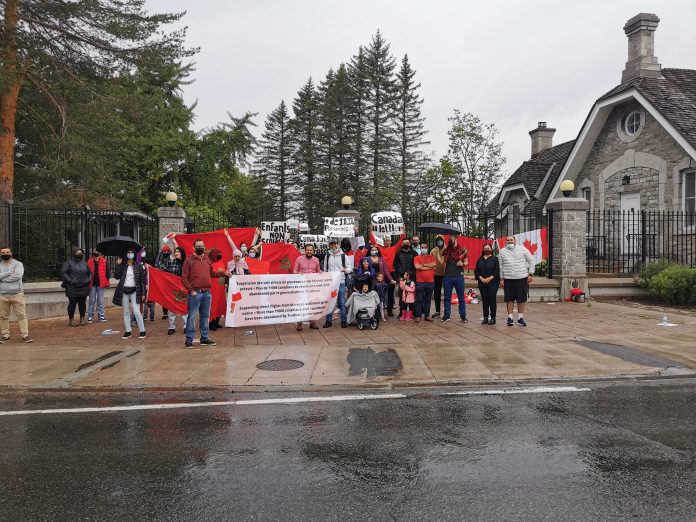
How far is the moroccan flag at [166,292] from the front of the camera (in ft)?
36.8

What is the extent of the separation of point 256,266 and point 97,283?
14.1 ft

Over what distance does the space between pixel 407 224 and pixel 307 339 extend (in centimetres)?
995

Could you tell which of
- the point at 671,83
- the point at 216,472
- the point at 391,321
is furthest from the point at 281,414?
the point at 671,83

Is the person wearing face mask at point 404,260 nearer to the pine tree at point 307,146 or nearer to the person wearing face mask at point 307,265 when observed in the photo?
the person wearing face mask at point 307,265

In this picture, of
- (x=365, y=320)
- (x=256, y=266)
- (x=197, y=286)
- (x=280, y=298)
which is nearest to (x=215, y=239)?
(x=256, y=266)

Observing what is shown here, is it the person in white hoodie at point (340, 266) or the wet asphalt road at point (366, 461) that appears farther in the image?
the person in white hoodie at point (340, 266)

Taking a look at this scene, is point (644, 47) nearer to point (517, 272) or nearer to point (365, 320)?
point (517, 272)

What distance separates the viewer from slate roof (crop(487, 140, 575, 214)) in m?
27.1

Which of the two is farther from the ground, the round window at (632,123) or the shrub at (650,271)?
the round window at (632,123)

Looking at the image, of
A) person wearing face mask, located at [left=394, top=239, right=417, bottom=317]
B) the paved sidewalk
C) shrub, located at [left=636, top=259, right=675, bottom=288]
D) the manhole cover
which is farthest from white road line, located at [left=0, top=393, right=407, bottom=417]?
shrub, located at [left=636, top=259, right=675, bottom=288]

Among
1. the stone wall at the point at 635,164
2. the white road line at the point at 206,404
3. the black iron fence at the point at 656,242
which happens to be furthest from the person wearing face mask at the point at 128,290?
the stone wall at the point at 635,164

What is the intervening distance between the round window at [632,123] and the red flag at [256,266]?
16.7 meters

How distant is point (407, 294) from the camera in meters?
12.5

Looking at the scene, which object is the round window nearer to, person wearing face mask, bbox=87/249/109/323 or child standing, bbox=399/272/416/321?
child standing, bbox=399/272/416/321
